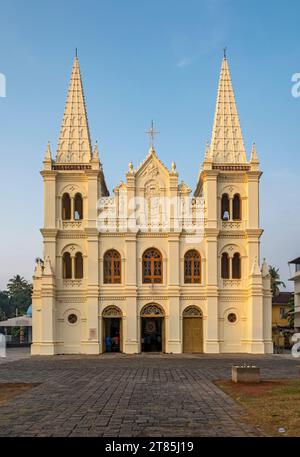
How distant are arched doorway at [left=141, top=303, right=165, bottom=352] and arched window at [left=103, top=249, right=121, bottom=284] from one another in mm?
3077

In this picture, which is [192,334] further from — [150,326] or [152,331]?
[150,326]

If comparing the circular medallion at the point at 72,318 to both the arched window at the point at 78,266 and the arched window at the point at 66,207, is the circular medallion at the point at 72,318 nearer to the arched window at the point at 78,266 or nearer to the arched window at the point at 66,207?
the arched window at the point at 78,266

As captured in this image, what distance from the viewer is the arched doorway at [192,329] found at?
45.5 m

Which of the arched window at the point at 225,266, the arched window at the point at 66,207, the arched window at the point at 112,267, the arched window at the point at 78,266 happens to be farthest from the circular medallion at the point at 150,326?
the arched window at the point at 66,207

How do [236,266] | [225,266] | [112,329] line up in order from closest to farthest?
[112,329]
[225,266]
[236,266]

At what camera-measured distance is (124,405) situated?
55.5 feet

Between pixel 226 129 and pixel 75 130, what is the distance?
1132 centimetres

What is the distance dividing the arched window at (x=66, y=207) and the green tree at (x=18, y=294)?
197 ft

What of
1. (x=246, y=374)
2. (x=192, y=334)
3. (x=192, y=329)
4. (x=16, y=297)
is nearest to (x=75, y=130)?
(x=192, y=329)

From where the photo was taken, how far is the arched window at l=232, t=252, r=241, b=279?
46.5 metres

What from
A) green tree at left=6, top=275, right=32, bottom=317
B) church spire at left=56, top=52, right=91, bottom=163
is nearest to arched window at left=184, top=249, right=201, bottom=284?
church spire at left=56, top=52, right=91, bottom=163

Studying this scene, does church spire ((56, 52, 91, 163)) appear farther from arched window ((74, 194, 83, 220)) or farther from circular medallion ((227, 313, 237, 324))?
circular medallion ((227, 313, 237, 324))

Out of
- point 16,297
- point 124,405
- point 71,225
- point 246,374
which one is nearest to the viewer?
point 124,405

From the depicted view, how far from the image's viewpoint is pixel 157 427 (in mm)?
13406
